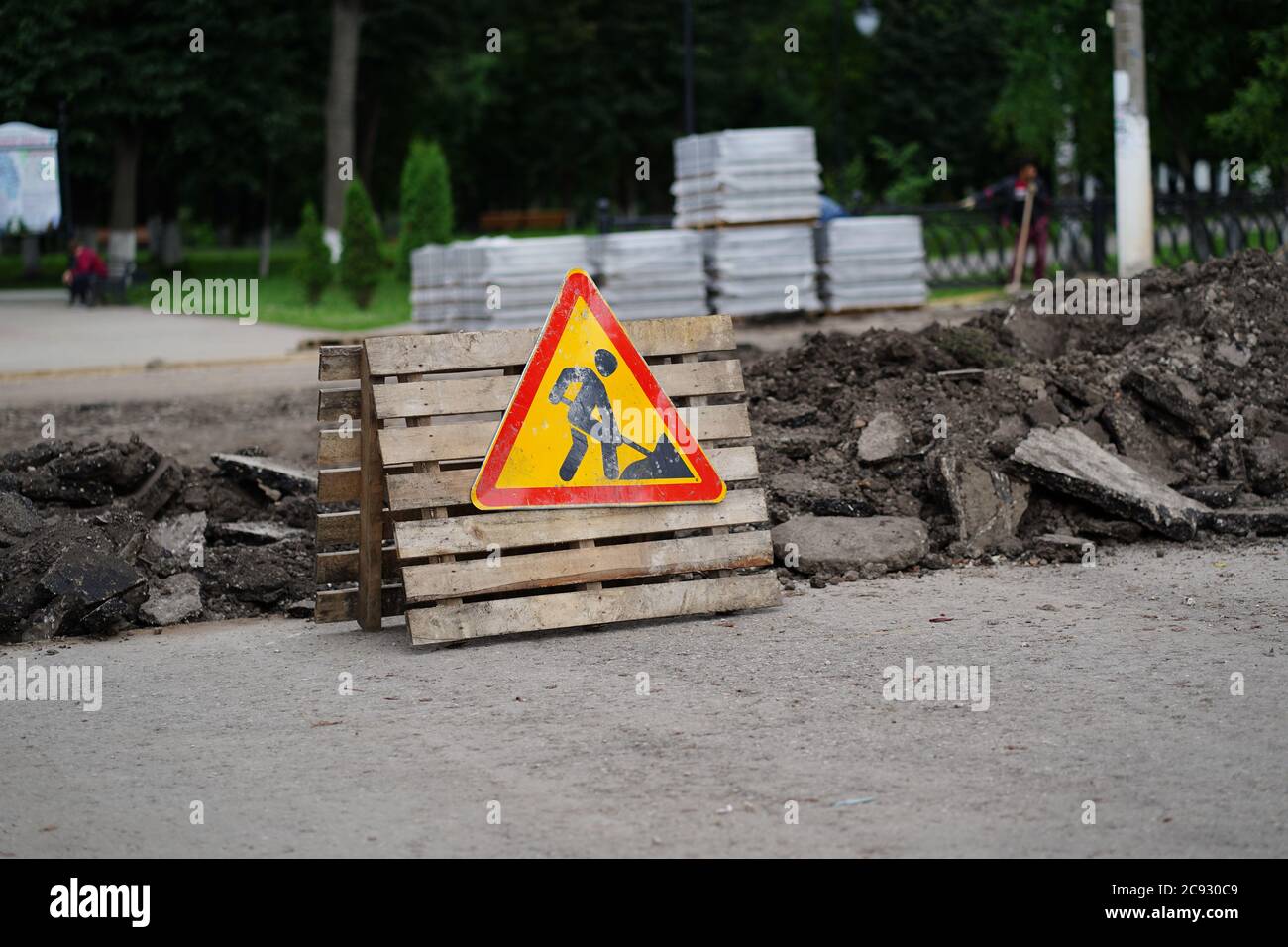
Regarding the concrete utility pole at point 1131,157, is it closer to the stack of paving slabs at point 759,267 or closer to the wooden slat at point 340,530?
the stack of paving slabs at point 759,267

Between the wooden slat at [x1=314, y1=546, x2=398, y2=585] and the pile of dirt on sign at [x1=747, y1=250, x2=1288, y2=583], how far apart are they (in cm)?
207

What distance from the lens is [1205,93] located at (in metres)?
29.1

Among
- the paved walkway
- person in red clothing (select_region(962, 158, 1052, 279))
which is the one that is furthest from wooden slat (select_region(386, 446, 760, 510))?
person in red clothing (select_region(962, 158, 1052, 279))

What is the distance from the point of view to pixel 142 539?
8297 millimetres

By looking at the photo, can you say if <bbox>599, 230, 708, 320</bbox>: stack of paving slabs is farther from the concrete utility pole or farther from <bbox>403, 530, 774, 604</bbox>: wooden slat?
<bbox>403, 530, 774, 604</bbox>: wooden slat

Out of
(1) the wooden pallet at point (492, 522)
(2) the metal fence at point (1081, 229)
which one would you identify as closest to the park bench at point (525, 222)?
(2) the metal fence at point (1081, 229)

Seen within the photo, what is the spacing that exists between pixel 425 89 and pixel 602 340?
4817cm

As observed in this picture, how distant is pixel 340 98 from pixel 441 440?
35.9 metres

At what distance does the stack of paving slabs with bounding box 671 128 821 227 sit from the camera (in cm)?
2258

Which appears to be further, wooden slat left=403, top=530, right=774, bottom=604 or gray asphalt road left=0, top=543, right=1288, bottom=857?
wooden slat left=403, top=530, right=774, bottom=604

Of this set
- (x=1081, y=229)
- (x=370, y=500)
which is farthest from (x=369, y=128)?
(x=370, y=500)

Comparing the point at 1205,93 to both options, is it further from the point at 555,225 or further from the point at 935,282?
the point at 555,225

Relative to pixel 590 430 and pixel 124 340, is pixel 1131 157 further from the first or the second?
pixel 124 340
